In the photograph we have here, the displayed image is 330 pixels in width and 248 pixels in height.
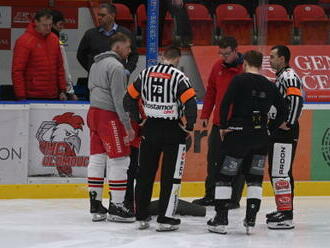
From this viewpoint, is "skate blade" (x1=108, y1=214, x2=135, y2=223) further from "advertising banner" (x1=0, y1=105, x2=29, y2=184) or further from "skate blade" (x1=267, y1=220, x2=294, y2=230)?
"advertising banner" (x1=0, y1=105, x2=29, y2=184)

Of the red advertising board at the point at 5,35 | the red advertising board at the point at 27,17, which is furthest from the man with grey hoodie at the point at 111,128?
the red advertising board at the point at 27,17

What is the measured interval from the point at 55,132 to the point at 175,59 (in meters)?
2.06

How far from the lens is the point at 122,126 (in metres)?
7.79

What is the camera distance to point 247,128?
7.34 metres

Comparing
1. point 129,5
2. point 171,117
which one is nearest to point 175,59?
point 171,117

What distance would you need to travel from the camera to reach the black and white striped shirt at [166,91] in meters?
7.32

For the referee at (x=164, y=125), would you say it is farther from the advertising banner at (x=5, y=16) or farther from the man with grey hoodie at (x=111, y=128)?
the advertising banner at (x=5, y=16)

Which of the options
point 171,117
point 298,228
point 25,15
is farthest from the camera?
point 25,15

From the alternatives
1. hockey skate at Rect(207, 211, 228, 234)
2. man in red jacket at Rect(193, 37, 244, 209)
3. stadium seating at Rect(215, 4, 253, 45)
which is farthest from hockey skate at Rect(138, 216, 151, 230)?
stadium seating at Rect(215, 4, 253, 45)

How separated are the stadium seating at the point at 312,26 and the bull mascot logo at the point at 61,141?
2766 millimetres

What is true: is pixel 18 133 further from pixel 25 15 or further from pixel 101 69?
pixel 25 15

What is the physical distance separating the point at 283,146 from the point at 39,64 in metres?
2.55

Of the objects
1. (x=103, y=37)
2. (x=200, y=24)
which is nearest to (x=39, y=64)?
(x=103, y=37)

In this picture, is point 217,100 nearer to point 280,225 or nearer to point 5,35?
point 280,225
